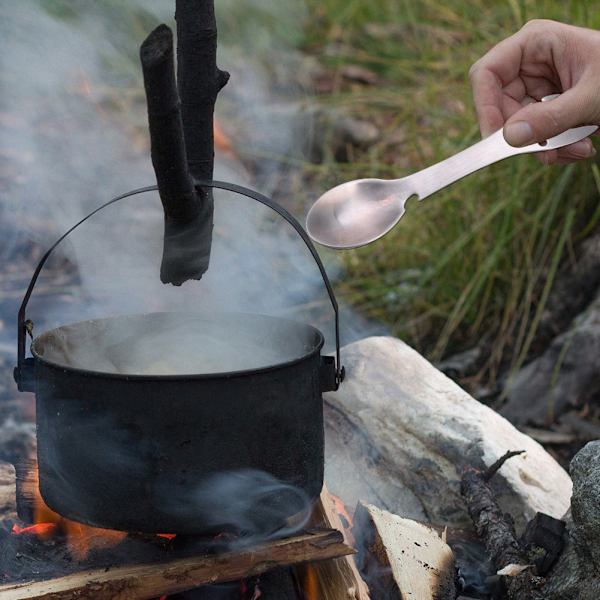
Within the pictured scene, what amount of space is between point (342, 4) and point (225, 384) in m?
5.95

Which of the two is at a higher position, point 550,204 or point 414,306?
point 550,204

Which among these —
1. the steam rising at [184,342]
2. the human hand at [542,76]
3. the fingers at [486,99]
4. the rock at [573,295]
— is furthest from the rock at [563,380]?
the steam rising at [184,342]

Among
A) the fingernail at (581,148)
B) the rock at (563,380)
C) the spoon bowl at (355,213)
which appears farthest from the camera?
the rock at (563,380)

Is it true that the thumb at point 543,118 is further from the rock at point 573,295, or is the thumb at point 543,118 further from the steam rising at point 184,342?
the rock at point 573,295

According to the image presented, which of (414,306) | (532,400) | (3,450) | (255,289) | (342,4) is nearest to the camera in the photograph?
(3,450)

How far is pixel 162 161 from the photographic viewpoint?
154 centimetres

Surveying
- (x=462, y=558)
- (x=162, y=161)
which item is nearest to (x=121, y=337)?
(x=162, y=161)

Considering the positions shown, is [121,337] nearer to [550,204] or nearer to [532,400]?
[532,400]

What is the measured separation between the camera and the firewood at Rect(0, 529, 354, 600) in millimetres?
1577

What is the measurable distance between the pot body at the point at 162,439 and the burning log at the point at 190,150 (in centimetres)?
39

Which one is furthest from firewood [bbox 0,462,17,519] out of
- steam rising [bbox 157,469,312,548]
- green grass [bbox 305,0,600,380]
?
green grass [bbox 305,0,600,380]

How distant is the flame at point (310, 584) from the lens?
1826mm

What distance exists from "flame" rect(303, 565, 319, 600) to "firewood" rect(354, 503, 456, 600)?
0.43 ft

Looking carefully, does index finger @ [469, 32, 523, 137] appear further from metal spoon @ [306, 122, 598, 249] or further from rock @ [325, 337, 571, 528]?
rock @ [325, 337, 571, 528]
